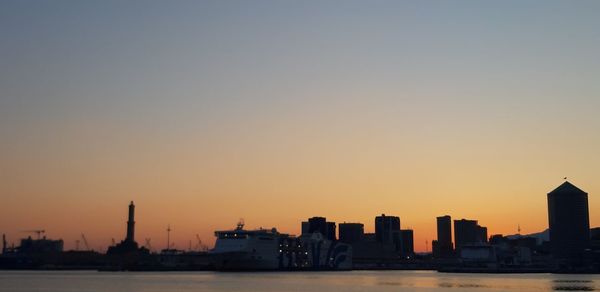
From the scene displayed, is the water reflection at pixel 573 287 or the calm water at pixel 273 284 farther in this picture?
the water reflection at pixel 573 287

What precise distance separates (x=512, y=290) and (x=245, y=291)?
4080cm

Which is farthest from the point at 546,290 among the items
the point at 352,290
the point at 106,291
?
the point at 106,291

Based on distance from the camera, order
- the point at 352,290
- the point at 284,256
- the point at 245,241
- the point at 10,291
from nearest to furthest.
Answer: the point at 10,291 → the point at 352,290 → the point at 245,241 → the point at 284,256

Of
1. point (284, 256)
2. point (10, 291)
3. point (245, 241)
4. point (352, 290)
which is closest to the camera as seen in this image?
point (10, 291)

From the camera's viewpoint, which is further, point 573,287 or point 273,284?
point 273,284

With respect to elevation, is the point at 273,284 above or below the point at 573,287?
above

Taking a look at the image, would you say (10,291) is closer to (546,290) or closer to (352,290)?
(352,290)

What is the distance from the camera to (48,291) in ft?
329

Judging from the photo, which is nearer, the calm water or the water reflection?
the calm water

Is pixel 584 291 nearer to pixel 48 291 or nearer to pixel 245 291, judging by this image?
pixel 245 291

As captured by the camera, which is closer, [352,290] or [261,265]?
[352,290]

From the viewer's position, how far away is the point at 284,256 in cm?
19750

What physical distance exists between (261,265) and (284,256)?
426 inches

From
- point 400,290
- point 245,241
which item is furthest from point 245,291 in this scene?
point 245,241
